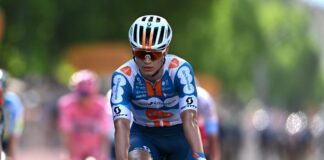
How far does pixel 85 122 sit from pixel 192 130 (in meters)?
7.90

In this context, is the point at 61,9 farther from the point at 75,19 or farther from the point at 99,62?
the point at 99,62

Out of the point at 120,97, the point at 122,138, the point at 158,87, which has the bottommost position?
the point at 122,138

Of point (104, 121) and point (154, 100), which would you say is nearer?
point (154, 100)

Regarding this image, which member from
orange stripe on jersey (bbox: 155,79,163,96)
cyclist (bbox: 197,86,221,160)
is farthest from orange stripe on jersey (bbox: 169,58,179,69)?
cyclist (bbox: 197,86,221,160)

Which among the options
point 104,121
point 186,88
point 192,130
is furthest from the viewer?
point 104,121

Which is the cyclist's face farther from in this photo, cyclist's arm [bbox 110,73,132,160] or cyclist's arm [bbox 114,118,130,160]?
cyclist's arm [bbox 114,118,130,160]

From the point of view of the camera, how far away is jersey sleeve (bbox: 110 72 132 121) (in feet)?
29.4

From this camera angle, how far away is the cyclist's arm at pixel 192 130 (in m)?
8.78

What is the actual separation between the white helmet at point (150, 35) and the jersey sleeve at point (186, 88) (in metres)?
0.35

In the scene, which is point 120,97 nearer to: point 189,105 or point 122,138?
point 122,138

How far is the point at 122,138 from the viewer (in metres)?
8.76

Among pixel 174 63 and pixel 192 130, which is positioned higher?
pixel 174 63

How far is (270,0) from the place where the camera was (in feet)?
379

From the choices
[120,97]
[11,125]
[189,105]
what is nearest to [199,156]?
[189,105]
